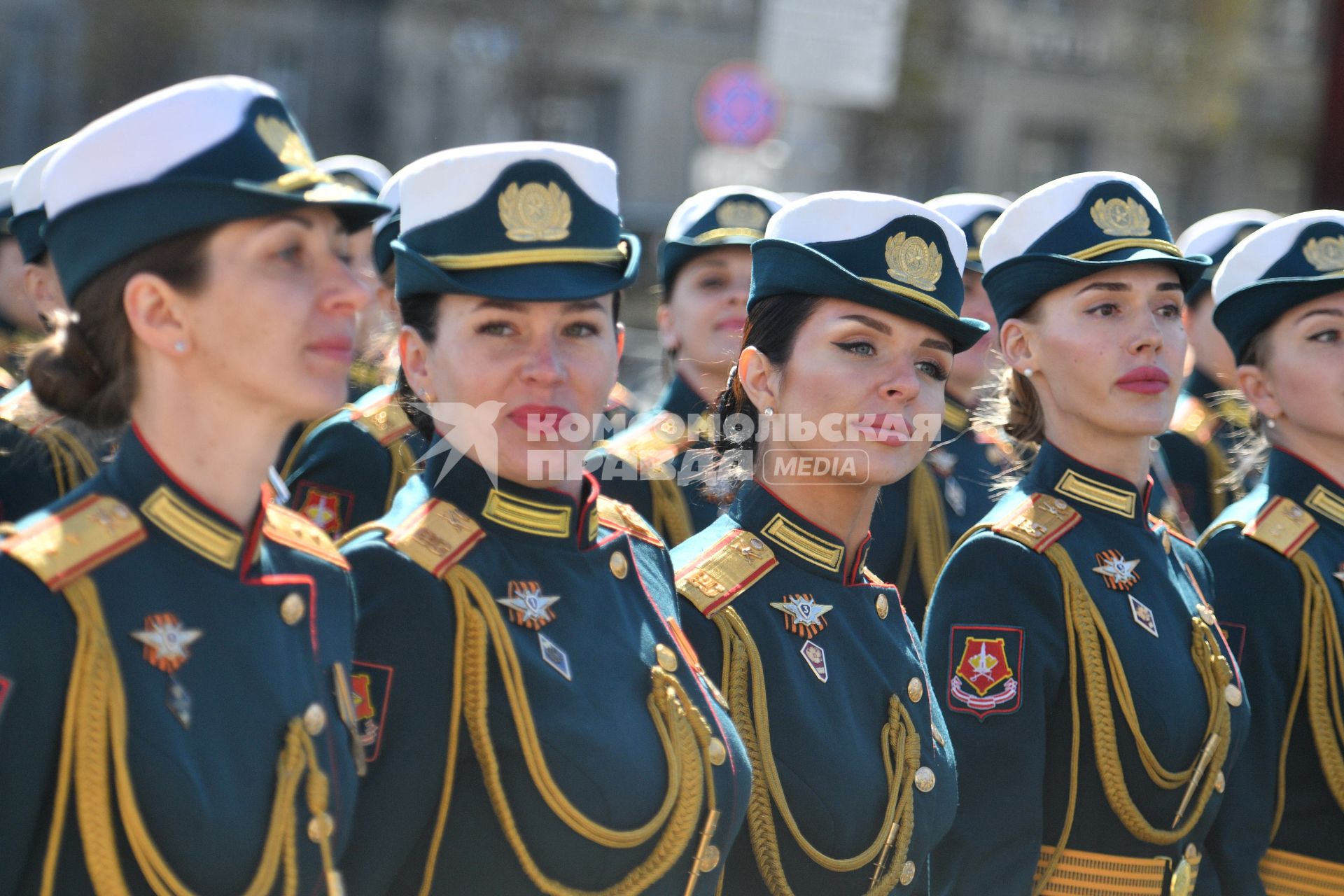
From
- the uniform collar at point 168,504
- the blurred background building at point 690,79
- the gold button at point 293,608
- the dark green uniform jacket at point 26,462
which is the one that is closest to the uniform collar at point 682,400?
the dark green uniform jacket at point 26,462

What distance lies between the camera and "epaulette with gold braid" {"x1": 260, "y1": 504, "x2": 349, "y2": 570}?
2.47m

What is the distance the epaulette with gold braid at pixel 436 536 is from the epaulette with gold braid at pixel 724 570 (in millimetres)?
546

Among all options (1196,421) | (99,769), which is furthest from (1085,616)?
(1196,421)

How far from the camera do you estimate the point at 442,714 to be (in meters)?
2.54

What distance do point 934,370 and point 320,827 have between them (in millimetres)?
1528

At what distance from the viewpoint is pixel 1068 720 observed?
10.6 ft

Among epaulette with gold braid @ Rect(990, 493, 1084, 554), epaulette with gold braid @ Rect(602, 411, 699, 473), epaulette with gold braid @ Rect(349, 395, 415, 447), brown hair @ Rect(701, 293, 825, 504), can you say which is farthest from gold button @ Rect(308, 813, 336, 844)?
epaulette with gold braid @ Rect(602, 411, 699, 473)

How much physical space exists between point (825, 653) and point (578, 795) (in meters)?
0.71

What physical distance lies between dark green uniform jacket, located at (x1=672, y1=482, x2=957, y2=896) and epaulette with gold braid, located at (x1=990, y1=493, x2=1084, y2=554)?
1.00ft

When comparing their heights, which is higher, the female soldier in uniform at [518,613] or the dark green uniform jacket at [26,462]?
the female soldier in uniform at [518,613]

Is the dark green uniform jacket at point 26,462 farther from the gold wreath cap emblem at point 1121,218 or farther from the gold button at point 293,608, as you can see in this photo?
the gold wreath cap emblem at point 1121,218

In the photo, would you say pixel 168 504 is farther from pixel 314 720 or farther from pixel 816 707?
pixel 816 707

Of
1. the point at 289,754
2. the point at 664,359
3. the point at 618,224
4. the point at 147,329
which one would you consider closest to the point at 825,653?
the point at 618,224

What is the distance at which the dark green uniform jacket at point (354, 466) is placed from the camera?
456 cm
